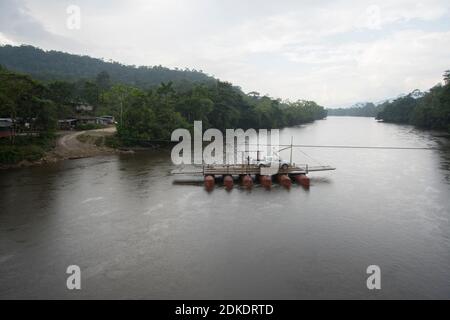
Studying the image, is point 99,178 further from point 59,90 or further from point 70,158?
point 59,90

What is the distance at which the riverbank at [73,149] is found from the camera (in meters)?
42.9

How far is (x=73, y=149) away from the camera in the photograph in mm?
49812

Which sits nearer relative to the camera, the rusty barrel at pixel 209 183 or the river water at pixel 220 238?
the river water at pixel 220 238

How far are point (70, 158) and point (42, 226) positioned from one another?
26511 mm

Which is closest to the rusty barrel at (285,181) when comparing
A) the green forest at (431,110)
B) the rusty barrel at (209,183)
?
the rusty barrel at (209,183)

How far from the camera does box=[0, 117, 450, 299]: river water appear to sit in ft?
51.9

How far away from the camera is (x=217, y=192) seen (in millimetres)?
31891

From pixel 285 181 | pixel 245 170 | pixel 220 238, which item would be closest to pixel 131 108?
pixel 245 170

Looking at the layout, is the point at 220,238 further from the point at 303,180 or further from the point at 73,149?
the point at 73,149

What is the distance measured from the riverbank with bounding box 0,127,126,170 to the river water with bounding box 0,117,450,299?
260 inches

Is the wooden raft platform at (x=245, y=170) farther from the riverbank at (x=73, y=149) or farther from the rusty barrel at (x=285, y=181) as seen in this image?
the riverbank at (x=73, y=149)

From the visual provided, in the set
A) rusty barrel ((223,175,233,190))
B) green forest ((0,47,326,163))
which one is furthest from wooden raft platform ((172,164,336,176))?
green forest ((0,47,326,163))

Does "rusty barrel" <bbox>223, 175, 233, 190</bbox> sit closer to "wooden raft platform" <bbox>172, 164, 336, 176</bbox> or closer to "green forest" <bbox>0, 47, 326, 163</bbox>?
"wooden raft platform" <bbox>172, 164, 336, 176</bbox>

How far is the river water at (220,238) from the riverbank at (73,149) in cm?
661
